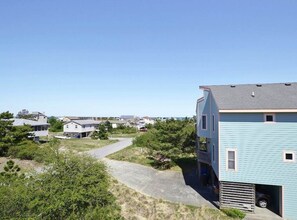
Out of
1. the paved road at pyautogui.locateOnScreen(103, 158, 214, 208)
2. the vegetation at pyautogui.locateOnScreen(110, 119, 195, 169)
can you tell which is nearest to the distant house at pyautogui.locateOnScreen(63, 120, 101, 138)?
the paved road at pyautogui.locateOnScreen(103, 158, 214, 208)

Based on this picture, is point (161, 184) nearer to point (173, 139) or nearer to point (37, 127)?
point (173, 139)

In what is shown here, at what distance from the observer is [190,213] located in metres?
15.0

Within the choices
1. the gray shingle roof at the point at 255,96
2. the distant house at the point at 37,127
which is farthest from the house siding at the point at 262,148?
the distant house at the point at 37,127

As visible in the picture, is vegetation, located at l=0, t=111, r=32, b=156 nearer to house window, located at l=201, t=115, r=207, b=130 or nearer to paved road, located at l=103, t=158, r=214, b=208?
paved road, located at l=103, t=158, r=214, b=208

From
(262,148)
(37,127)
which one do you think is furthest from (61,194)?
(37,127)

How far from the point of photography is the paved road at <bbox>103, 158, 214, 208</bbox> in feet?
56.2

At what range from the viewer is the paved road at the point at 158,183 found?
17.1m

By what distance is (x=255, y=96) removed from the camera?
54.3 feet

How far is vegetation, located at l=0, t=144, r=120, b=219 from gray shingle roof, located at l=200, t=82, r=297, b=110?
932 cm

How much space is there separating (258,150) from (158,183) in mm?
9683

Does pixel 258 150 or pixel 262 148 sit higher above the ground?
pixel 262 148

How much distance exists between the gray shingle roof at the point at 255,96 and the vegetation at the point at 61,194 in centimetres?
932

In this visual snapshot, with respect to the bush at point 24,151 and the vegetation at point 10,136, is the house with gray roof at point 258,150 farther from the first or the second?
the vegetation at point 10,136

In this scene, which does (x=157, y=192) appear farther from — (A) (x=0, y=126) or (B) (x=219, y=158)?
(A) (x=0, y=126)
